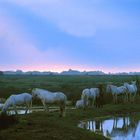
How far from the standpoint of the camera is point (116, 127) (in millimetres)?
23250

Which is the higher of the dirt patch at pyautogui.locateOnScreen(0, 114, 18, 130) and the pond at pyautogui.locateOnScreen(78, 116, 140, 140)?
the dirt patch at pyautogui.locateOnScreen(0, 114, 18, 130)

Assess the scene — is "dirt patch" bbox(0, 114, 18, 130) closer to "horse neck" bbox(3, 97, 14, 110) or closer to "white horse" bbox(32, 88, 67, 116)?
"white horse" bbox(32, 88, 67, 116)

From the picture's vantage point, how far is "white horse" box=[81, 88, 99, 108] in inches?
1228

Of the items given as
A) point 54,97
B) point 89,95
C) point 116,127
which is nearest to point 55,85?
point 89,95

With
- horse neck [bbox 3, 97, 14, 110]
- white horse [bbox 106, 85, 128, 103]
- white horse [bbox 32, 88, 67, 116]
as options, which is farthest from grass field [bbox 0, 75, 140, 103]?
horse neck [bbox 3, 97, 14, 110]

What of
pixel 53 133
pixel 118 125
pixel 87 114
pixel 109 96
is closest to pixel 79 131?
pixel 53 133

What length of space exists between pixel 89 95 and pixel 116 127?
847cm

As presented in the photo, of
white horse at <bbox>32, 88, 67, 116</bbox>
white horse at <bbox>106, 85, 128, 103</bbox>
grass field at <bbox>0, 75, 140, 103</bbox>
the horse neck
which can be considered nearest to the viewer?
white horse at <bbox>32, 88, 67, 116</bbox>

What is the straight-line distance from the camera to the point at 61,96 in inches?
981

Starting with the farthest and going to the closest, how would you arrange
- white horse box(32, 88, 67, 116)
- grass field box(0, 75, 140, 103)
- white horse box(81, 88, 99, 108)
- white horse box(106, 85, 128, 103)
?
grass field box(0, 75, 140, 103) < white horse box(106, 85, 128, 103) < white horse box(81, 88, 99, 108) < white horse box(32, 88, 67, 116)

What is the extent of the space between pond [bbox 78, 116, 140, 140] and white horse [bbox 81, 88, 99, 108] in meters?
4.13

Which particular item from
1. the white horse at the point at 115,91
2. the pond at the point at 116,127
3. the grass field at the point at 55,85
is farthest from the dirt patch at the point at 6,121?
the grass field at the point at 55,85

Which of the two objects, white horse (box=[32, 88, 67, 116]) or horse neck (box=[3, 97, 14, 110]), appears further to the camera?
horse neck (box=[3, 97, 14, 110])

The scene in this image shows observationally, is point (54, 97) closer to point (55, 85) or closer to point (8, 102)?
point (8, 102)
